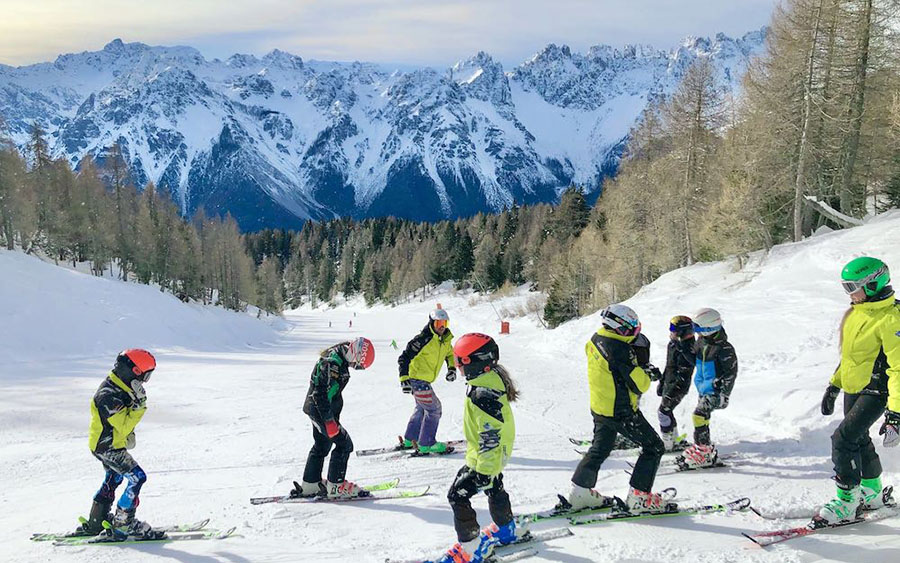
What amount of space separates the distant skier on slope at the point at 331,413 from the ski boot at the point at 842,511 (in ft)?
15.2

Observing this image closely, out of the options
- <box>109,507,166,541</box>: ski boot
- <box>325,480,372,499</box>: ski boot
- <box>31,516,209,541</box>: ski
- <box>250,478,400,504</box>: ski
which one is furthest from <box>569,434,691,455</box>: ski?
<box>109,507,166,541</box>: ski boot

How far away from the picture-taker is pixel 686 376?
7410 mm

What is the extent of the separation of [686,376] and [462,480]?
407cm

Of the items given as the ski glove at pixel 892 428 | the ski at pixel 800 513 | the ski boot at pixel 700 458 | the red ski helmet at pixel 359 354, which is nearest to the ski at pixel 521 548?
the ski at pixel 800 513

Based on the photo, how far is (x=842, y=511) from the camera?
5078mm

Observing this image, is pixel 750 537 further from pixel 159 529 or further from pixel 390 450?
pixel 159 529

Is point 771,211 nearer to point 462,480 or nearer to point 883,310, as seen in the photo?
point 883,310

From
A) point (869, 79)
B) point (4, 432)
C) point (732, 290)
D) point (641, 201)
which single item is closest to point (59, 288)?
point (4, 432)

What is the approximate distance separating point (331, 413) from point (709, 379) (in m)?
4.77

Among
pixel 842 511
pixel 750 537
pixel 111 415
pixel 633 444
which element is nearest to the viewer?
pixel 750 537

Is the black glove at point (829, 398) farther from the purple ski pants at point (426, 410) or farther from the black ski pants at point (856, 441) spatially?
the purple ski pants at point (426, 410)

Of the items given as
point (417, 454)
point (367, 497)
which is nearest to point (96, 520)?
point (367, 497)

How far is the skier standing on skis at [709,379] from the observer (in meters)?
7.04

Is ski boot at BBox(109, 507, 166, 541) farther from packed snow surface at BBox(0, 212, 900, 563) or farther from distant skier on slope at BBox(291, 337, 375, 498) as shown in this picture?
distant skier on slope at BBox(291, 337, 375, 498)
